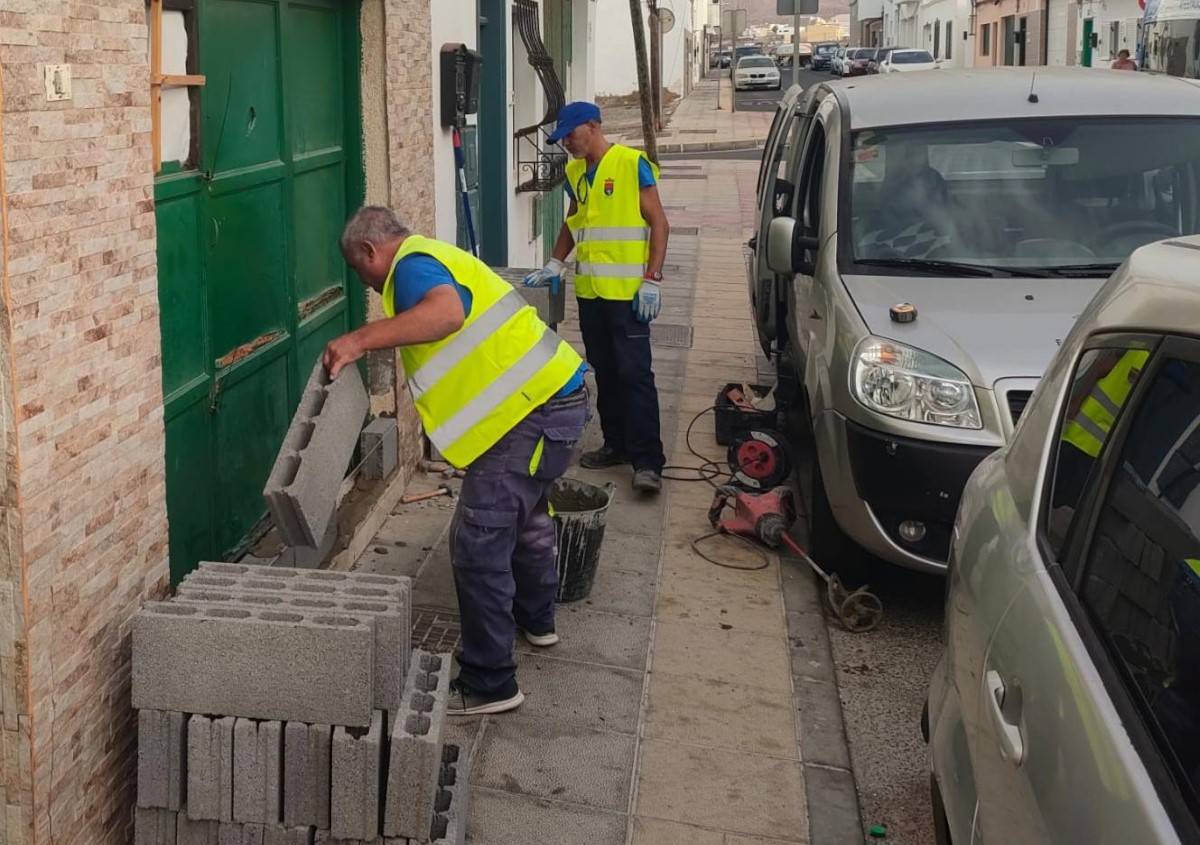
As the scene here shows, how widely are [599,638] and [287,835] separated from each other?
214 centimetres

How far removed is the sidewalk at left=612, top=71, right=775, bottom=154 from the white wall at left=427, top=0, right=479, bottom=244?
1630 cm

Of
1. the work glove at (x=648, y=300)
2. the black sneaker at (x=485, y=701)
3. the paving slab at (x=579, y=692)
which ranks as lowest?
the paving slab at (x=579, y=692)

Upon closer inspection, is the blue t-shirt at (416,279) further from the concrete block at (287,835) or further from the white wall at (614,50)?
the white wall at (614,50)

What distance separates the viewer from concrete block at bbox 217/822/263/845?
3.65 metres

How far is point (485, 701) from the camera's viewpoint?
4.87m

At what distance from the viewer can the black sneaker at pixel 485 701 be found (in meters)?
4.85

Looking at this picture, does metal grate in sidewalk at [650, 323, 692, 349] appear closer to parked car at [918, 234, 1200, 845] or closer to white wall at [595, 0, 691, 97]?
parked car at [918, 234, 1200, 845]

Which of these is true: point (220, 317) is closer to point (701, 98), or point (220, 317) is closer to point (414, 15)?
point (414, 15)

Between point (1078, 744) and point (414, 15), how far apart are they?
18.0 ft

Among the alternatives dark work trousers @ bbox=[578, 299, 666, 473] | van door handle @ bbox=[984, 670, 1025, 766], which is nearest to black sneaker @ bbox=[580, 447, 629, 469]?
dark work trousers @ bbox=[578, 299, 666, 473]

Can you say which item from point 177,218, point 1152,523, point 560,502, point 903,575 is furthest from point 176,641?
point 903,575

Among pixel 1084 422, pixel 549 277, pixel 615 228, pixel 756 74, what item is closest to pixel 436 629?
pixel 615 228

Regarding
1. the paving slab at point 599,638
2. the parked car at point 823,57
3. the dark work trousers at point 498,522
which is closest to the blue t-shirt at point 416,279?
the dark work trousers at point 498,522

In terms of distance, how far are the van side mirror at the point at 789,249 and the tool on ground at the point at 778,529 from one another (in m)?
1.06
